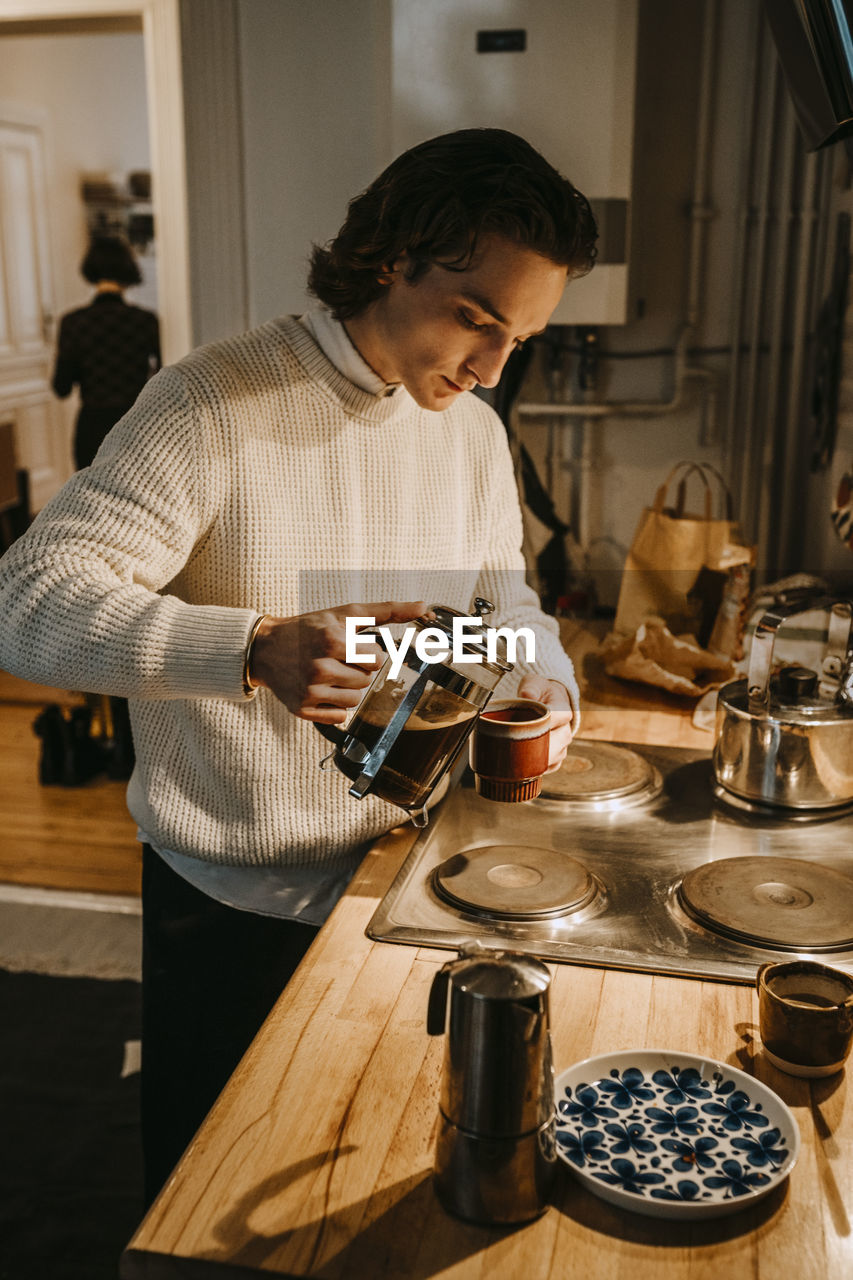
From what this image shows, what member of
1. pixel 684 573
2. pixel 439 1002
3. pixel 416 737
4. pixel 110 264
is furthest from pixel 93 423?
pixel 439 1002

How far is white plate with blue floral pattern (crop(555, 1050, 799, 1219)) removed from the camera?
31.9 inches

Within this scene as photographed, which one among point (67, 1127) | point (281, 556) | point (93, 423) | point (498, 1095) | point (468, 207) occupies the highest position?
point (468, 207)

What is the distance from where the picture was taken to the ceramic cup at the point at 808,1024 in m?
0.94

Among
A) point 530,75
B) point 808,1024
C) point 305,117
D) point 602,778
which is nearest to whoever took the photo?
point 808,1024

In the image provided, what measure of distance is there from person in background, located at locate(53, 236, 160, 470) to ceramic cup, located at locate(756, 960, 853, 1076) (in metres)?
3.89

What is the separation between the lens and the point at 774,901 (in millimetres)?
1249

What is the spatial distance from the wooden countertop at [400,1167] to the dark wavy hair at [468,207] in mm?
731

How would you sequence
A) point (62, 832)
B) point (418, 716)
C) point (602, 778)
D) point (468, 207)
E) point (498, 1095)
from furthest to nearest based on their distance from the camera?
point (62, 832)
point (602, 778)
point (468, 207)
point (418, 716)
point (498, 1095)

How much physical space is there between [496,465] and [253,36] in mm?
1622

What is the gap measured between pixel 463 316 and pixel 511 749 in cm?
47

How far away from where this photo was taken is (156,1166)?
4.97 feet

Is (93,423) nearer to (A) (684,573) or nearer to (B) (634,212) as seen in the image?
(B) (634,212)

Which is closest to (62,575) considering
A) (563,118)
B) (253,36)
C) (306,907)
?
(306,907)

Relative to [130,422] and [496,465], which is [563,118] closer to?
[496,465]
